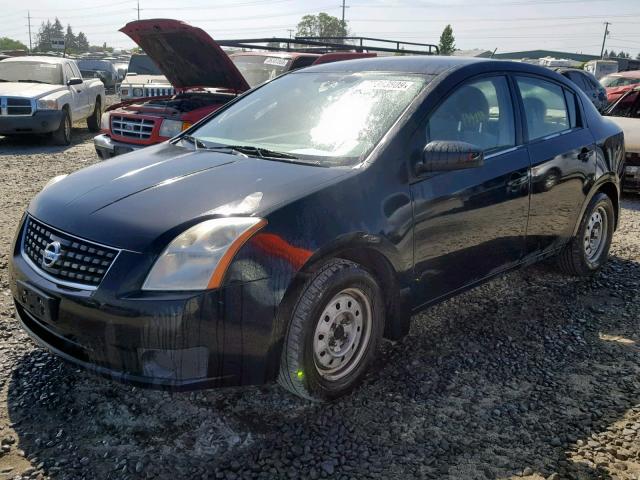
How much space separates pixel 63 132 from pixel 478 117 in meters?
10.1

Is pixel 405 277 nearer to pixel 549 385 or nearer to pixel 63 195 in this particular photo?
pixel 549 385

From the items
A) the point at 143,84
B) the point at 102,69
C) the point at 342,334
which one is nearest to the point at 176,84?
the point at 143,84

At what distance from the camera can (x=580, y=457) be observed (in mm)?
2689

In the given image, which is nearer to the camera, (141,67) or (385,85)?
(385,85)

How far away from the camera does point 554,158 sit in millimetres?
4160

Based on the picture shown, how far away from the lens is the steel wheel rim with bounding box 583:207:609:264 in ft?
16.0

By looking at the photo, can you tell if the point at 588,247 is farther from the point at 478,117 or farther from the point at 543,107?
the point at 478,117

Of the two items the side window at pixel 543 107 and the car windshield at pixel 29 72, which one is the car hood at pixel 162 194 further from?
the car windshield at pixel 29 72

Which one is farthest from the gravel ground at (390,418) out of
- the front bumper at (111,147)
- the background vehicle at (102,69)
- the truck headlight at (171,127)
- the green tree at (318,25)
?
the green tree at (318,25)

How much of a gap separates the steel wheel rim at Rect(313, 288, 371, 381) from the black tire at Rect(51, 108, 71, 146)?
10.3 m

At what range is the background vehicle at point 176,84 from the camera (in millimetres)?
7195

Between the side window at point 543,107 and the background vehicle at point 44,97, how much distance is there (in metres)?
9.60

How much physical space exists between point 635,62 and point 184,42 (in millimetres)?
37169

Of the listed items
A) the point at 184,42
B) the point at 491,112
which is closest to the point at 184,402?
the point at 491,112
